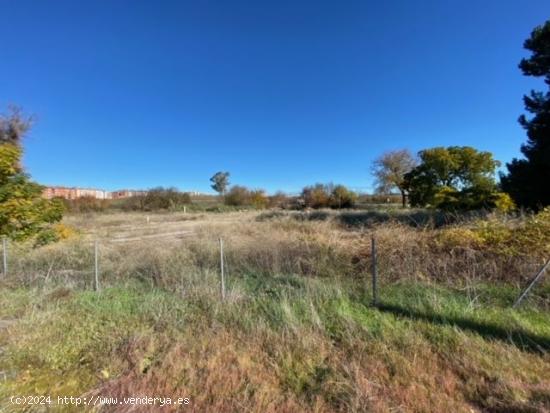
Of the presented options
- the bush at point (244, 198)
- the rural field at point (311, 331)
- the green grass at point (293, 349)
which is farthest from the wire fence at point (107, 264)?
the bush at point (244, 198)

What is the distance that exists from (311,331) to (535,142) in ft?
62.1

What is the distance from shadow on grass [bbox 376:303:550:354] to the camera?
4.21 m

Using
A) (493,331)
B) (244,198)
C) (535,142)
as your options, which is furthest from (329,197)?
(493,331)

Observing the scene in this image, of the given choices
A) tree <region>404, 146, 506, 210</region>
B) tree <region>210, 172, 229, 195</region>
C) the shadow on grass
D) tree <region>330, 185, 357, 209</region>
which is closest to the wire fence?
the shadow on grass

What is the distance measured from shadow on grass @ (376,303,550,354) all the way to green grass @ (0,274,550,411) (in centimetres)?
2

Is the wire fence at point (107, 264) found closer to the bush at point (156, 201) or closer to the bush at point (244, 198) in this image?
the bush at point (156, 201)

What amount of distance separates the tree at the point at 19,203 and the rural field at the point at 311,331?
1.27 meters

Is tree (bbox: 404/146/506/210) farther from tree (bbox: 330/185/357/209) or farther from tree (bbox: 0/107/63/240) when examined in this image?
tree (bbox: 0/107/63/240)

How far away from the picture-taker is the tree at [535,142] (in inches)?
675

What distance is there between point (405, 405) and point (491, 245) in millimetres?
5524

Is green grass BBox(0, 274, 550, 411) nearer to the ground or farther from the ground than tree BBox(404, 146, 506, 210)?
nearer to the ground

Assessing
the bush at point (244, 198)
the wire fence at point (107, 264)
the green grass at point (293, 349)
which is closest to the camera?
the green grass at point (293, 349)

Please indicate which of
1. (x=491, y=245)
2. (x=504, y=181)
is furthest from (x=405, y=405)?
(x=504, y=181)

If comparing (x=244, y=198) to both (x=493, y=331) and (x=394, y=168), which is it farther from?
(x=493, y=331)
